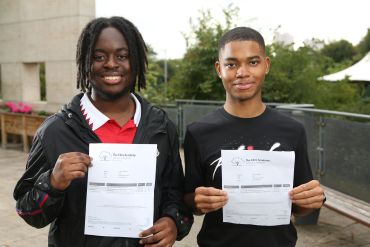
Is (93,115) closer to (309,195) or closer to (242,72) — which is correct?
(242,72)

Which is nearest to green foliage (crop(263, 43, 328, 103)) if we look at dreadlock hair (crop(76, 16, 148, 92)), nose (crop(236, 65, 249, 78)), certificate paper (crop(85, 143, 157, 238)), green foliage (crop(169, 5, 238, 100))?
green foliage (crop(169, 5, 238, 100))

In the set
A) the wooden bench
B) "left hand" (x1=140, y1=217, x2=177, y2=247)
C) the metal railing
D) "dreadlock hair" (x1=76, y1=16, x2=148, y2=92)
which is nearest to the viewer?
"left hand" (x1=140, y1=217, x2=177, y2=247)

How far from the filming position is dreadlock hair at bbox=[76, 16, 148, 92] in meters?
1.91

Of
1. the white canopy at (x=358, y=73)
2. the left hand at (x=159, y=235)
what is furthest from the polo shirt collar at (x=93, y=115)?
the white canopy at (x=358, y=73)

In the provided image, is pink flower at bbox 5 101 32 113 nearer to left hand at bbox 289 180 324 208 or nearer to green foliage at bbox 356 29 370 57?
left hand at bbox 289 180 324 208

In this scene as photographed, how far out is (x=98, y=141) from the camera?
1864 mm

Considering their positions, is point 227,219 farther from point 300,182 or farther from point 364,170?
point 364,170

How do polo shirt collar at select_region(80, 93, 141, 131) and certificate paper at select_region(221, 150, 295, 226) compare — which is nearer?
polo shirt collar at select_region(80, 93, 141, 131)

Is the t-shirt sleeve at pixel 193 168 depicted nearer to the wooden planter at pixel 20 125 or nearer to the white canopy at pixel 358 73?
the wooden planter at pixel 20 125

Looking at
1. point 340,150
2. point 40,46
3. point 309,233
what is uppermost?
point 40,46

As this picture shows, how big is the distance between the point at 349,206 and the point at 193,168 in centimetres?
296

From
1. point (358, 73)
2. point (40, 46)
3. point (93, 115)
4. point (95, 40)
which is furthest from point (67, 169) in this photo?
point (358, 73)

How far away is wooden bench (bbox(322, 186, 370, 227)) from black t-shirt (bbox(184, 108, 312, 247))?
2368 millimetres

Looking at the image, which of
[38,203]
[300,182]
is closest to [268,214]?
[300,182]
